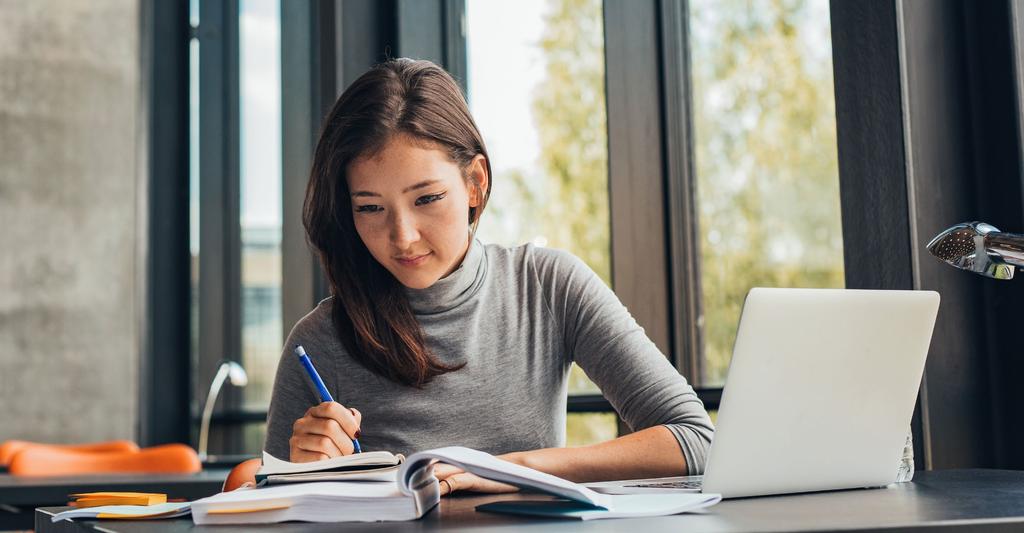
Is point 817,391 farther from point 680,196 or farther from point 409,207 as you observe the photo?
point 680,196

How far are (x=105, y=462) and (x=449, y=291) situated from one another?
219 cm

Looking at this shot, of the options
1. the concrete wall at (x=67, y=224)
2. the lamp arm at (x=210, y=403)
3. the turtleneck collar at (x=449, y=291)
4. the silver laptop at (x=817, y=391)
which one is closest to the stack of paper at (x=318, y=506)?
the silver laptop at (x=817, y=391)

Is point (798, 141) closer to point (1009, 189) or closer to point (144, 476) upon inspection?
point (1009, 189)

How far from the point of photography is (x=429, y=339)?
6.31ft

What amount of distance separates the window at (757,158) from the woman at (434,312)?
3.97ft

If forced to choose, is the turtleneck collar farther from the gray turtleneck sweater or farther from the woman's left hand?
the woman's left hand

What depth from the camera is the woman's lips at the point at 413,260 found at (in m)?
1.80

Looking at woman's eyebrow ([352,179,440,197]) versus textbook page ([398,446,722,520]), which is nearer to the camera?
textbook page ([398,446,722,520])

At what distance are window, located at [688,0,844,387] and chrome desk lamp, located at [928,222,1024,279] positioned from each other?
5.83 ft

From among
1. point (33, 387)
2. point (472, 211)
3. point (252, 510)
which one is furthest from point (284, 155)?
point (252, 510)

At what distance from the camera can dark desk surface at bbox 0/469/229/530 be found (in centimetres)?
245


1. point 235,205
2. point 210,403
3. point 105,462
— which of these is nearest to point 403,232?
point 105,462

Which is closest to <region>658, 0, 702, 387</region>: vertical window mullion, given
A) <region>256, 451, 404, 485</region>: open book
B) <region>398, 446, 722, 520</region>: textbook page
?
<region>256, 451, 404, 485</region>: open book

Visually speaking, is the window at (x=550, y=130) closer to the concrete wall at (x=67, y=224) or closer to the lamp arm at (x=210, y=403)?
the lamp arm at (x=210, y=403)
